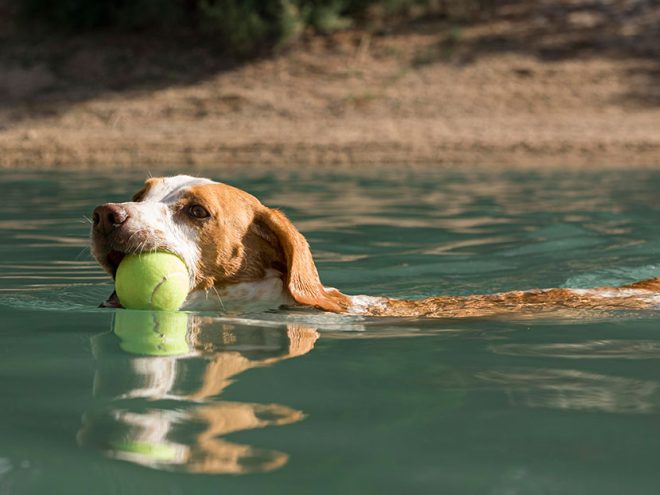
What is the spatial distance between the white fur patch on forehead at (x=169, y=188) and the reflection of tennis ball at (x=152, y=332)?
58 centimetres

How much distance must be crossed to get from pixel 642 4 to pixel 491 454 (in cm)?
2432

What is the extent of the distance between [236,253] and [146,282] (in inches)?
23.2

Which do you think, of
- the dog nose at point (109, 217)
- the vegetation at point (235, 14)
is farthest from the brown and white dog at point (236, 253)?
the vegetation at point (235, 14)

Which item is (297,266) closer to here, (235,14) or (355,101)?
(355,101)

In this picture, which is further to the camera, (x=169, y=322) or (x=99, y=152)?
(x=99, y=152)

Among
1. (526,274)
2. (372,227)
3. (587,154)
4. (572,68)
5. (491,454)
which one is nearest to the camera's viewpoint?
(491,454)

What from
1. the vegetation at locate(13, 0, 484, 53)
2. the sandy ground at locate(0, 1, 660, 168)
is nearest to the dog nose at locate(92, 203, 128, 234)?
the sandy ground at locate(0, 1, 660, 168)

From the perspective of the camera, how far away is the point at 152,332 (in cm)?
440

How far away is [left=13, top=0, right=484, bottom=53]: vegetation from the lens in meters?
23.0

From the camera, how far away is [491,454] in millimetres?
2768

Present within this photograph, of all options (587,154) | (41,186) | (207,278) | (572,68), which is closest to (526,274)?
(207,278)

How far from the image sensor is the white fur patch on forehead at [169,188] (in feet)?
16.6

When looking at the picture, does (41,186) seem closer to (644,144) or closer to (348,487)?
(644,144)

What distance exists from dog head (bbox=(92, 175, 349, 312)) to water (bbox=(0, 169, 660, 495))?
209mm
